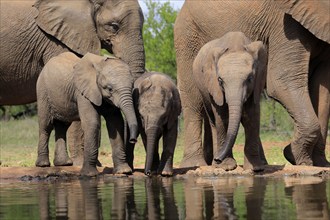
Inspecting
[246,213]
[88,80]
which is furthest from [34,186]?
[246,213]

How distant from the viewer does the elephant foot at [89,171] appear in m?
12.6

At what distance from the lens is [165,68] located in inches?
1201

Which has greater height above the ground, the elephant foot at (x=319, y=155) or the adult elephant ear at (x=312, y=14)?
the adult elephant ear at (x=312, y=14)

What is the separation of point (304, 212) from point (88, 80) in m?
4.95

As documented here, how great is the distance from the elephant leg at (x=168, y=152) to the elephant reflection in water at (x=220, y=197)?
0.43 m

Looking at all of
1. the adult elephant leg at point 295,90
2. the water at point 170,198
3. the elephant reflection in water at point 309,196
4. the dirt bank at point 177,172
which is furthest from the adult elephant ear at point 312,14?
the elephant reflection in water at point 309,196

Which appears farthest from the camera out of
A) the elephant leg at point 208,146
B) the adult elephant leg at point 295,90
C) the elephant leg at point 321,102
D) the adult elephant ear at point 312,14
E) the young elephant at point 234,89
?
the elephant leg at point 208,146

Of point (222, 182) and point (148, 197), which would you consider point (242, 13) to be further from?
point (148, 197)

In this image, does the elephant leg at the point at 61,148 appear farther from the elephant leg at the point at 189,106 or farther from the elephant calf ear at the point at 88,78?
the elephant leg at the point at 189,106

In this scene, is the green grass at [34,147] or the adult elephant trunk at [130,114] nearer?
the adult elephant trunk at [130,114]

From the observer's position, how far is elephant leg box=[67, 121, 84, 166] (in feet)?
46.6

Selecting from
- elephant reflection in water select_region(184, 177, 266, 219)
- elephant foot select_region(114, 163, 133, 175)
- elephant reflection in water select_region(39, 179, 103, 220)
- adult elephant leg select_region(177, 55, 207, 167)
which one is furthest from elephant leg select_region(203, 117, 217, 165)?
elephant reflection in water select_region(39, 179, 103, 220)

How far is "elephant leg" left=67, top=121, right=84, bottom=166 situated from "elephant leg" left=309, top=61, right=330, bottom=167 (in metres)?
2.93

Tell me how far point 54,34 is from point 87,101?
209cm
